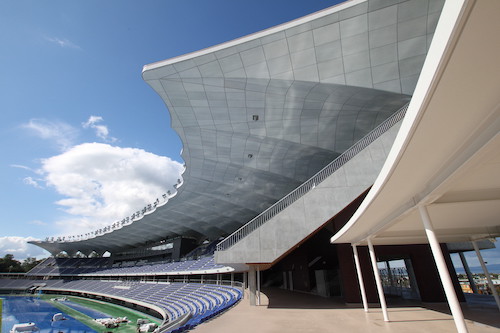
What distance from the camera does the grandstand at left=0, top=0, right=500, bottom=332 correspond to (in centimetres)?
302

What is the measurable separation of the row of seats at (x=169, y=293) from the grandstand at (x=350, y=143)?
46 centimetres

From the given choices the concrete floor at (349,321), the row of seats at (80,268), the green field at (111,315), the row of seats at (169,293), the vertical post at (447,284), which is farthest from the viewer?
the row of seats at (80,268)

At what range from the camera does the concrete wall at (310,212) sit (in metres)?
12.5

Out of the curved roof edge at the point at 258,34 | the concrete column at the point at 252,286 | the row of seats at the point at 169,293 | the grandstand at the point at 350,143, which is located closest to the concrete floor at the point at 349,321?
the grandstand at the point at 350,143

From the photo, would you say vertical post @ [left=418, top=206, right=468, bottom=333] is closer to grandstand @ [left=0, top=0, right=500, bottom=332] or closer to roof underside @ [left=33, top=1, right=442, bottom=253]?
grandstand @ [left=0, top=0, right=500, bottom=332]

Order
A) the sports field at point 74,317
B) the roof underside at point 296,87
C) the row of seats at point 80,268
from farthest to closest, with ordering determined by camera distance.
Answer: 1. the row of seats at point 80,268
2. the sports field at point 74,317
3. the roof underside at point 296,87

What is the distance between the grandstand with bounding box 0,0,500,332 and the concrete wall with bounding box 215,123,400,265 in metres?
0.06

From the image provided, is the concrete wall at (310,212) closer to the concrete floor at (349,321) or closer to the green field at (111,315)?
the concrete floor at (349,321)

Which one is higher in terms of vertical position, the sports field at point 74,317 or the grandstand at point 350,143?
the grandstand at point 350,143

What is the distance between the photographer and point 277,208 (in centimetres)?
1403

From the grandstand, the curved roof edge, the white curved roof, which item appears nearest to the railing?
the grandstand

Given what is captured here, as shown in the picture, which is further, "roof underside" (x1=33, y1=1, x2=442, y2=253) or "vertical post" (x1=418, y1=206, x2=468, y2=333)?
"roof underside" (x1=33, y1=1, x2=442, y2=253)

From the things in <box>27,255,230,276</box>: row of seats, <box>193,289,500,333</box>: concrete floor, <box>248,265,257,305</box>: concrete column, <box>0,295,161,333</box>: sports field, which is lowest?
<box>0,295,161,333</box>: sports field

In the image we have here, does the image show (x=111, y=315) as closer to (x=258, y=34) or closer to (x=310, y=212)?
(x=310, y=212)
